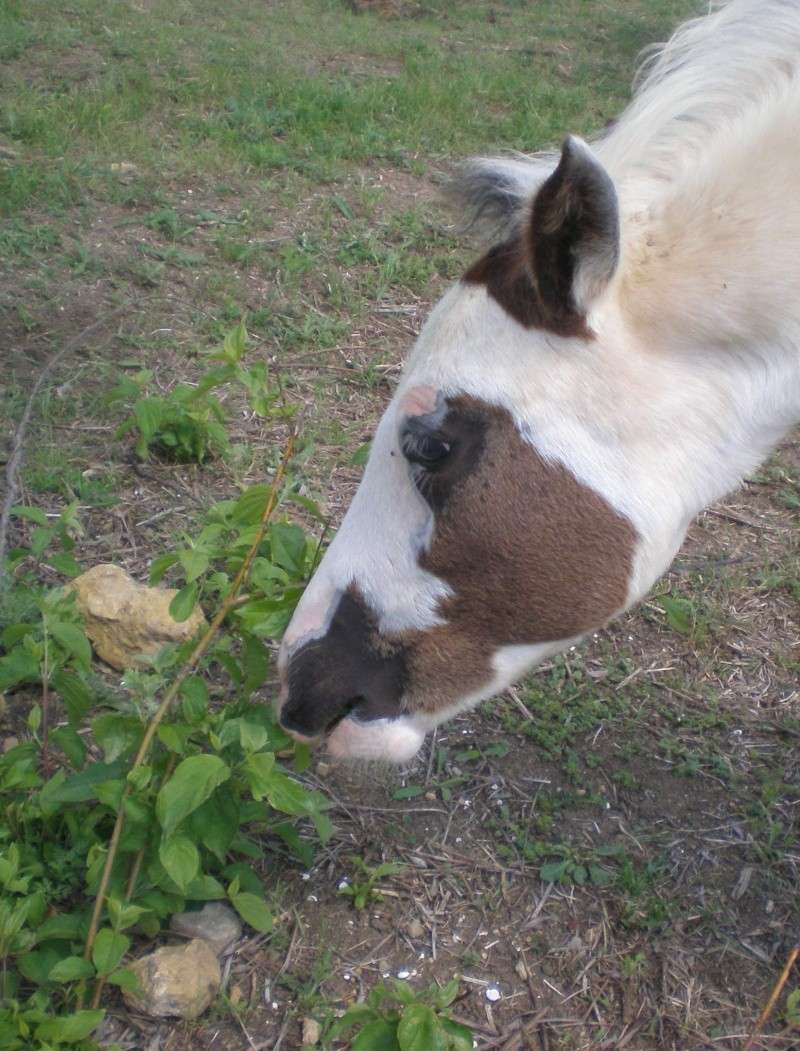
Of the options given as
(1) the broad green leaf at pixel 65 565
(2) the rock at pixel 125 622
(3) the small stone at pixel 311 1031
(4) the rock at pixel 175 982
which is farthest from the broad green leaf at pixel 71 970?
(2) the rock at pixel 125 622

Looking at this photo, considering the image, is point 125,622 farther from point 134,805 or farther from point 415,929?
point 415,929

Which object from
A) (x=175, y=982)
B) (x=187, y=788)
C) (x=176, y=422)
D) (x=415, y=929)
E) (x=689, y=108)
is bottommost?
(x=415, y=929)

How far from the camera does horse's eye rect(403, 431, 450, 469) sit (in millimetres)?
1884

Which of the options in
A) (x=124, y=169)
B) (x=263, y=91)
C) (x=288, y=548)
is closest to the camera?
(x=288, y=548)

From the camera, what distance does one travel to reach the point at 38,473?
10.5 ft

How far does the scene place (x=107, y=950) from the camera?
1828 mm

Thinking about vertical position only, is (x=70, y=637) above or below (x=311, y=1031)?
above

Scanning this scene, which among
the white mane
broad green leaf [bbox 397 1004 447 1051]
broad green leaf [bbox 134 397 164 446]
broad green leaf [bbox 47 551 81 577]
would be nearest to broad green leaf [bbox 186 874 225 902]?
broad green leaf [bbox 397 1004 447 1051]

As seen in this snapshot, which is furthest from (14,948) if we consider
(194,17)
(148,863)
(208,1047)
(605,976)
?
(194,17)

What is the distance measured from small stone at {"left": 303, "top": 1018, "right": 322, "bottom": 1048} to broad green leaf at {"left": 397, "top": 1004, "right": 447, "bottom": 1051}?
1.56ft

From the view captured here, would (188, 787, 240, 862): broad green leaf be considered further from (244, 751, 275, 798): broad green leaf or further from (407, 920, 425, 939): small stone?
(407, 920, 425, 939): small stone

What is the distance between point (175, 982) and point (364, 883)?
1.59 feet

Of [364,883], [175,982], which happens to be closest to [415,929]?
[364,883]

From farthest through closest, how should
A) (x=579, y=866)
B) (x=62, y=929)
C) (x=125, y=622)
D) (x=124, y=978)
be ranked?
(x=125, y=622) < (x=579, y=866) < (x=62, y=929) < (x=124, y=978)
